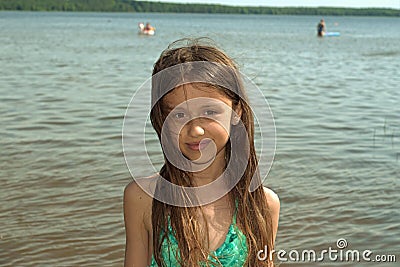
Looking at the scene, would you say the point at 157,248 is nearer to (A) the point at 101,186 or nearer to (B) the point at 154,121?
(B) the point at 154,121

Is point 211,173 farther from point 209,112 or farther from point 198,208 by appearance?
point 209,112

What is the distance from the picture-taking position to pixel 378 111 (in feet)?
40.1

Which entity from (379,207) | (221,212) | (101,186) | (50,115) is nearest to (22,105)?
(50,115)

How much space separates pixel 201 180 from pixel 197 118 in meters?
0.29

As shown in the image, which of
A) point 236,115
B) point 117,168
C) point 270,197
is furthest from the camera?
point 117,168

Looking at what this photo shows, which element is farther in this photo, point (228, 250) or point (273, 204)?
point (273, 204)

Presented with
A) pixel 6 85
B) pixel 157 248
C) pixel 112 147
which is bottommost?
pixel 6 85

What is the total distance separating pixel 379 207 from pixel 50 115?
605cm

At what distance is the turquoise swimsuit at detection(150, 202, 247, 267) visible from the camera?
101 inches

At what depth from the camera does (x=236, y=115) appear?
254cm

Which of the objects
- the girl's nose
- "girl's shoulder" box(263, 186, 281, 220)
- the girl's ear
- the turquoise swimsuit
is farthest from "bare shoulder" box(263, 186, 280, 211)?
the girl's nose

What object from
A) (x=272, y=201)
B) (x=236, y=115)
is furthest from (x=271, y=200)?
(x=236, y=115)

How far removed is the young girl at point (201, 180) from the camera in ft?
7.97

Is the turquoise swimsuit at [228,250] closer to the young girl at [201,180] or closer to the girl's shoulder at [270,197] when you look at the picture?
the young girl at [201,180]
